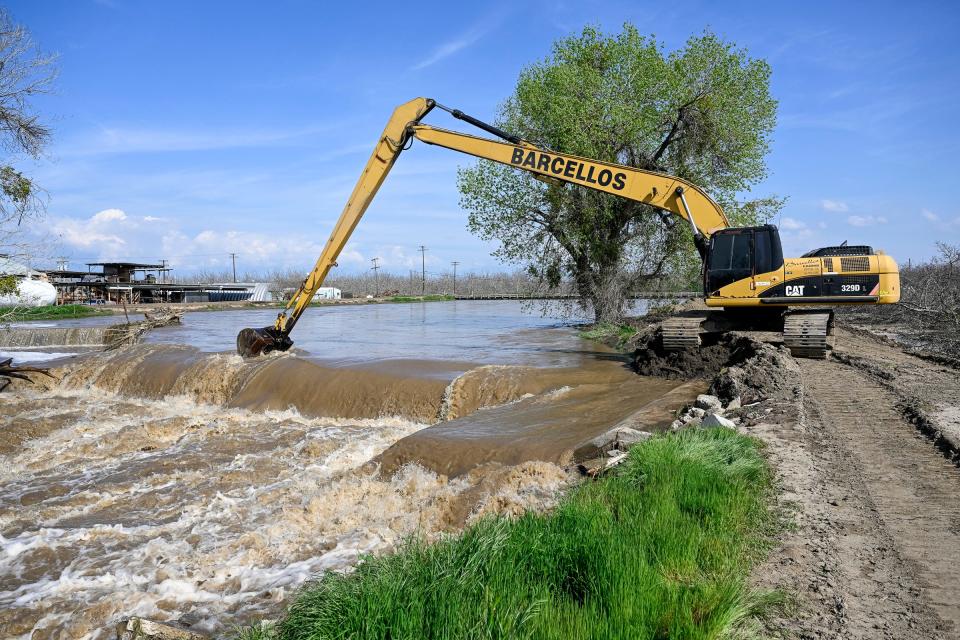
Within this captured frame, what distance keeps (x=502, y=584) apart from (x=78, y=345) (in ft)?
98.0

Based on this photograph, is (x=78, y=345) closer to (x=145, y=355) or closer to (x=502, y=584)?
(x=145, y=355)

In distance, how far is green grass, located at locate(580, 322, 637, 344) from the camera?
21.7 metres

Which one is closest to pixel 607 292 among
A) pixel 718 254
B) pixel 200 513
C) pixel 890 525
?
pixel 718 254

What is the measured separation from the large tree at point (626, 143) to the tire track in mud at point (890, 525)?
696 inches

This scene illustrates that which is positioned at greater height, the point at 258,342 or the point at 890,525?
the point at 258,342

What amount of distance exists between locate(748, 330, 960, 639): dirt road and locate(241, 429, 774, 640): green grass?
0.32 m

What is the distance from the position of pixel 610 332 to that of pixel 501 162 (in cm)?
1106

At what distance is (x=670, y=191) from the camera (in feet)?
44.8

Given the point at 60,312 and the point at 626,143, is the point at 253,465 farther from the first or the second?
the point at 60,312

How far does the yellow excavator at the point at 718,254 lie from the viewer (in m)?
12.4

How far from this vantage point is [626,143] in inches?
959

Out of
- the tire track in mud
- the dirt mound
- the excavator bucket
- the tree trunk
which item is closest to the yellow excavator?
the dirt mound

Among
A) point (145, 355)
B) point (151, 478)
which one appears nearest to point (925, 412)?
point (151, 478)

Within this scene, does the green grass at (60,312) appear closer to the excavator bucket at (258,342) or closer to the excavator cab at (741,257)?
the excavator bucket at (258,342)
